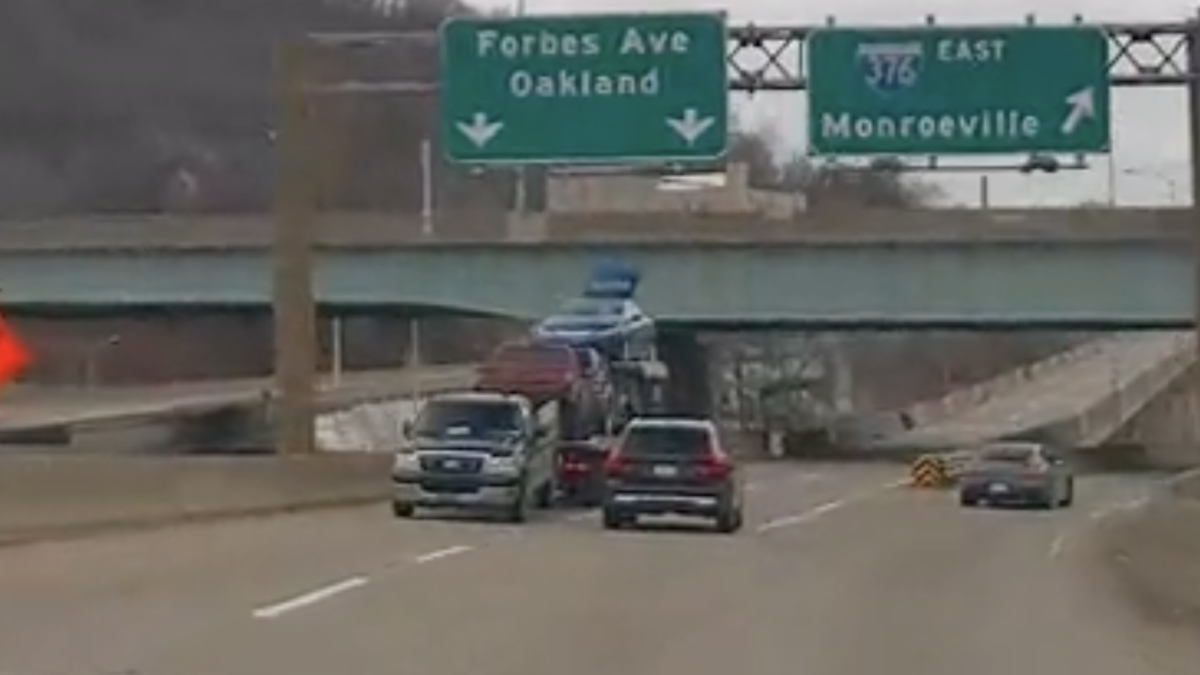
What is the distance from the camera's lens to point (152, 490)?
36.3m

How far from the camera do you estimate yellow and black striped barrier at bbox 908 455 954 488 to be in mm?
76125

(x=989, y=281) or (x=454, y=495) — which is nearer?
(x=454, y=495)

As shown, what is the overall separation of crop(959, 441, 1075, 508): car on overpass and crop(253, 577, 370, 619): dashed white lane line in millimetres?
35850

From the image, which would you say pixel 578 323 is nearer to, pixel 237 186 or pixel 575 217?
pixel 575 217

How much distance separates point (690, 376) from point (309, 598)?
89.6m

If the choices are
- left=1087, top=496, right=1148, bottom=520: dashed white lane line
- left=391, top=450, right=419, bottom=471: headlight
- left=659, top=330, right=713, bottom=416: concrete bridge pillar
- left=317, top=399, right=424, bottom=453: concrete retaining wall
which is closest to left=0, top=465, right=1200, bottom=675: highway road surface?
left=391, top=450, right=419, bottom=471: headlight

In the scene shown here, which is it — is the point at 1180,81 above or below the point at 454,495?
above

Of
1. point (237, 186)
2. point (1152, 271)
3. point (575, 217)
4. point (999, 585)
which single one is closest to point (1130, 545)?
point (999, 585)

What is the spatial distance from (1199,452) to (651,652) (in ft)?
284

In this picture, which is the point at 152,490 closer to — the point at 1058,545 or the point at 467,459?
the point at 467,459

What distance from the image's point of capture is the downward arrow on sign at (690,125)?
149ft

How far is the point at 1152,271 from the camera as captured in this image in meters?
68.9

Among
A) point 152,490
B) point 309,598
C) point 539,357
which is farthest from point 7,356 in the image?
point 539,357

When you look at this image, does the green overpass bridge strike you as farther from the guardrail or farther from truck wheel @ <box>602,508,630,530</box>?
truck wheel @ <box>602,508,630,530</box>
